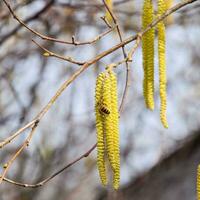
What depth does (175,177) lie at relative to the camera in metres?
4.50

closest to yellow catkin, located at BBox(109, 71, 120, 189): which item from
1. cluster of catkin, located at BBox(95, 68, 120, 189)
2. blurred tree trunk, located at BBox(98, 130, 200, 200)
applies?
cluster of catkin, located at BBox(95, 68, 120, 189)

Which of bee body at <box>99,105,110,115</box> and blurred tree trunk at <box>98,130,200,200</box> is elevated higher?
bee body at <box>99,105,110,115</box>

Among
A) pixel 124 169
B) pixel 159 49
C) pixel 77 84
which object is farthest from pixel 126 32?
pixel 159 49

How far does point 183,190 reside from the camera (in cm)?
430

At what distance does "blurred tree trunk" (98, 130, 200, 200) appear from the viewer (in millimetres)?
4324

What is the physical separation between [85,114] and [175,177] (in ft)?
2.74

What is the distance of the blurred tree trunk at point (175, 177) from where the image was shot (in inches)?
170

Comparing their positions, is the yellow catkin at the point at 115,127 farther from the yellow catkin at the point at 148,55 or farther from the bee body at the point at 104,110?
the yellow catkin at the point at 148,55

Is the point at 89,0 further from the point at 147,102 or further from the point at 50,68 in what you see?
the point at 147,102

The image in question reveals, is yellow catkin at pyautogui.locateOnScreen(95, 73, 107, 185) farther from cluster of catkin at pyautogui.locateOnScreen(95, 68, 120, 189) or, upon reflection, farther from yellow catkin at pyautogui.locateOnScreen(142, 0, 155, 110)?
yellow catkin at pyautogui.locateOnScreen(142, 0, 155, 110)

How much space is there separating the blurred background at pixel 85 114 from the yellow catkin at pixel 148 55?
152cm

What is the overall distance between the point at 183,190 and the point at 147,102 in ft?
9.11

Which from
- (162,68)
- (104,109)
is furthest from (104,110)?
(162,68)

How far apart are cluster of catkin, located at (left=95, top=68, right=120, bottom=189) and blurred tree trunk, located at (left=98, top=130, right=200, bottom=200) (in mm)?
2852
